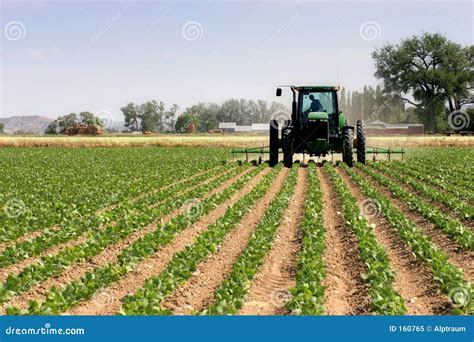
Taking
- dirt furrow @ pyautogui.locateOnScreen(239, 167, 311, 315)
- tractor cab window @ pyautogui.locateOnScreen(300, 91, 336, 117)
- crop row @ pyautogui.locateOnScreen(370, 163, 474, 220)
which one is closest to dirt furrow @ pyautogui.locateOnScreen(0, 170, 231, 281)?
dirt furrow @ pyautogui.locateOnScreen(239, 167, 311, 315)

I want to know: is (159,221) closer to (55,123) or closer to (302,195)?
(302,195)

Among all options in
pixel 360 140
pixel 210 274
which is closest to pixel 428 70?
pixel 360 140

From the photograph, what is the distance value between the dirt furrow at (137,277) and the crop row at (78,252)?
3.09 feet

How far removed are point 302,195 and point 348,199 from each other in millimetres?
1787

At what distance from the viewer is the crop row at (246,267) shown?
20.8 ft

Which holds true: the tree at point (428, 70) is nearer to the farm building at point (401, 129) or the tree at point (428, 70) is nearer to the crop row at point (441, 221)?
the farm building at point (401, 129)

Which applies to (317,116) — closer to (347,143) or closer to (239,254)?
(347,143)
